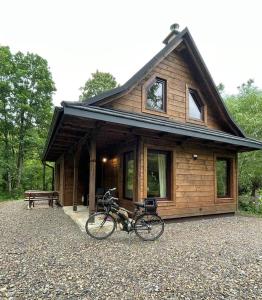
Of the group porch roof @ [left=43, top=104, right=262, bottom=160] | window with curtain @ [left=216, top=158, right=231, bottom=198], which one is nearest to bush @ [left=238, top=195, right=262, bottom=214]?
window with curtain @ [left=216, top=158, right=231, bottom=198]

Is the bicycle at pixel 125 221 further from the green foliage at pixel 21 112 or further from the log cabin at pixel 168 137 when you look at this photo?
the green foliage at pixel 21 112

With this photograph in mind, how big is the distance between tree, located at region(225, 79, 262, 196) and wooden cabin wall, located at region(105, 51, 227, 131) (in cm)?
401

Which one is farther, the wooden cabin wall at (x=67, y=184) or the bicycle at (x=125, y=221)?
the wooden cabin wall at (x=67, y=184)

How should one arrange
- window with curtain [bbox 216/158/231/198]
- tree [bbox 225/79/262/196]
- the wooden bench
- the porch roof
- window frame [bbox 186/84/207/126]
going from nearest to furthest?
1. the porch roof
2. window frame [bbox 186/84/207/126]
3. window with curtain [bbox 216/158/231/198]
4. the wooden bench
5. tree [bbox 225/79/262/196]

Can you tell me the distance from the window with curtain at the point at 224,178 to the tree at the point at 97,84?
18.2m

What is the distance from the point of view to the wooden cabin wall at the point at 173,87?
731 centimetres

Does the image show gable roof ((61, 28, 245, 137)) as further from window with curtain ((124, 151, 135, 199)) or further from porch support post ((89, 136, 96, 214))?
window with curtain ((124, 151, 135, 199))

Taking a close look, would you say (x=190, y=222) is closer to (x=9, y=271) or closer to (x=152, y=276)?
(x=152, y=276)

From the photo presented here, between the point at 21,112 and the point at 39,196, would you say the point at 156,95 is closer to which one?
the point at 39,196

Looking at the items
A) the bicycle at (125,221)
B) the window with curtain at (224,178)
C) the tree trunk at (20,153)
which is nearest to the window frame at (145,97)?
the window with curtain at (224,178)

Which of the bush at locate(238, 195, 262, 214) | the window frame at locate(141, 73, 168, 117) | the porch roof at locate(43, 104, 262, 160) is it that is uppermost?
the window frame at locate(141, 73, 168, 117)

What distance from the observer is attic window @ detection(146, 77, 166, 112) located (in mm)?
7793

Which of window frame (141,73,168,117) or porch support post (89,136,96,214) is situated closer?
porch support post (89,136,96,214)

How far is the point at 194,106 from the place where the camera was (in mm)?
8969
